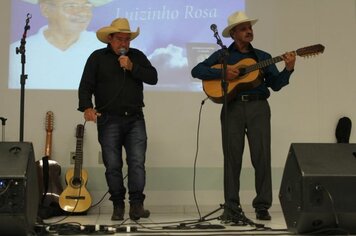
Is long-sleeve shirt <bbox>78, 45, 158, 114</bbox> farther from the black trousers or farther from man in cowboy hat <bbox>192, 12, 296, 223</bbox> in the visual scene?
the black trousers

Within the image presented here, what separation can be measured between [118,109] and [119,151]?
287 mm

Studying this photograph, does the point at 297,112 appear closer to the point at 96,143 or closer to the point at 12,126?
the point at 96,143

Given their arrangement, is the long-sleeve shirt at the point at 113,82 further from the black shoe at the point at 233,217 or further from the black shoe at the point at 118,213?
the black shoe at the point at 233,217

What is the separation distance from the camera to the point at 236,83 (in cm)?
329

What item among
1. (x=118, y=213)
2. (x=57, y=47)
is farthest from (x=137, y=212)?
(x=57, y=47)

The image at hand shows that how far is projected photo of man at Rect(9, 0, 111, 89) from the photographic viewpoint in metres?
4.32

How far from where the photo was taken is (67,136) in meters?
4.34

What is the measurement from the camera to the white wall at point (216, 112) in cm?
434

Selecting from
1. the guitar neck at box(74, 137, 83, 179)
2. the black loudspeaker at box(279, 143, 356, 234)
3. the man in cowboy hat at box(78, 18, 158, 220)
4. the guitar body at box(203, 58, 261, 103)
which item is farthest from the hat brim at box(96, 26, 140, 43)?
the black loudspeaker at box(279, 143, 356, 234)

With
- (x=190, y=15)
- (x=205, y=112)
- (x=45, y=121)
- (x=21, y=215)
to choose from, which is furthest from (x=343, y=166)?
(x=45, y=121)

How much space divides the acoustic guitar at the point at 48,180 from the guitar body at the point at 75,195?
7 cm

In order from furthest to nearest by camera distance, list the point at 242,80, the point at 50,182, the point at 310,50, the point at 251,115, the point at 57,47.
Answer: the point at 57,47 < the point at 50,182 < the point at 251,115 < the point at 242,80 < the point at 310,50

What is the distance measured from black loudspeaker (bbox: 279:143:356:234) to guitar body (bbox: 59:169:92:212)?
2.00 meters

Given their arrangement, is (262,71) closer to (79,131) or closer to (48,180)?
(79,131)
